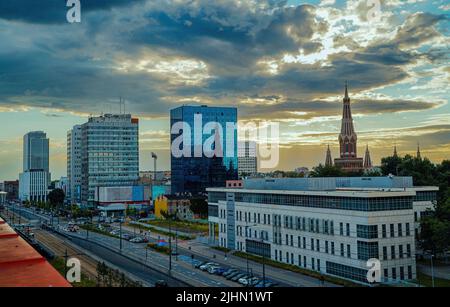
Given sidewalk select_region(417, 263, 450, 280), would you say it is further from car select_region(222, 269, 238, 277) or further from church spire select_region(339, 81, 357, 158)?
church spire select_region(339, 81, 357, 158)

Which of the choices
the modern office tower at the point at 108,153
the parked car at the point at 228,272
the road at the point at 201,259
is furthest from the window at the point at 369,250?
the modern office tower at the point at 108,153

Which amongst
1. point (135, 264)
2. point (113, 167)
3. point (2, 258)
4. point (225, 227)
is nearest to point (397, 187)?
point (225, 227)

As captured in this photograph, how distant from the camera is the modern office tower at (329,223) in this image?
38406 mm

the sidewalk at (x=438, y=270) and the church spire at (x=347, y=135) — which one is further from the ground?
the church spire at (x=347, y=135)

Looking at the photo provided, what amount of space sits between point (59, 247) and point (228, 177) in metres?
69.9

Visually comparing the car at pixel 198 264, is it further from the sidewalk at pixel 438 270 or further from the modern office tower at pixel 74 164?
the modern office tower at pixel 74 164

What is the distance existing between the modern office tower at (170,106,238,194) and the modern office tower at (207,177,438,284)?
66050 millimetres

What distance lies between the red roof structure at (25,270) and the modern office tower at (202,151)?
98661 millimetres

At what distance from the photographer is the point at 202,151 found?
5079 inches

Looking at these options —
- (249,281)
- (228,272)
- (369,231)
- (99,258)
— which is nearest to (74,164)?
(99,258)

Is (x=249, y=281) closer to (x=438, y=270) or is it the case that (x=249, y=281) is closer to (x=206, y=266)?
(x=206, y=266)

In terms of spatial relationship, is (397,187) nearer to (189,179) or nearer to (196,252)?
(196,252)
